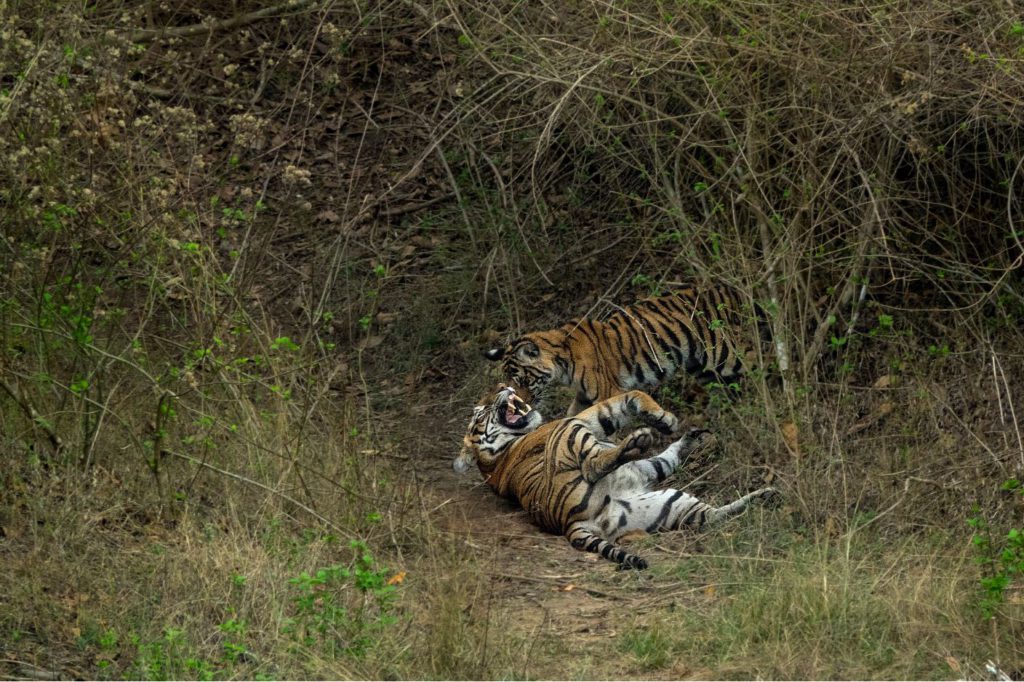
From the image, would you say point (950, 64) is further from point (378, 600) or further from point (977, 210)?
point (378, 600)

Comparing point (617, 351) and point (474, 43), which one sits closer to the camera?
point (474, 43)

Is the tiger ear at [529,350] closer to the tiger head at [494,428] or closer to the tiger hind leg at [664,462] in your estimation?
the tiger head at [494,428]

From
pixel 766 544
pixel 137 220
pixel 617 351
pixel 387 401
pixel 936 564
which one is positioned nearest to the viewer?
pixel 936 564

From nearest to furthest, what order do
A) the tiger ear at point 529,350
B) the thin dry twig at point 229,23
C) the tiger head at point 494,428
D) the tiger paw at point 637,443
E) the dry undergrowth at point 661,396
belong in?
the dry undergrowth at point 661,396
the tiger paw at point 637,443
the tiger head at point 494,428
the tiger ear at point 529,350
the thin dry twig at point 229,23

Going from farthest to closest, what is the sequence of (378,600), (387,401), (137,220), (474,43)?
(387,401), (474,43), (137,220), (378,600)

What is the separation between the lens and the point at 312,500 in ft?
20.2

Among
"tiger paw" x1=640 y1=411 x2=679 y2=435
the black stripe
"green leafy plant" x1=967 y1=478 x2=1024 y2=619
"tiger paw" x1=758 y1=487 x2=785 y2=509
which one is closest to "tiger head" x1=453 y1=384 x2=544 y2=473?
"tiger paw" x1=640 y1=411 x2=679 y2=435

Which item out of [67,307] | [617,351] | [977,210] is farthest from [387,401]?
[977,210]

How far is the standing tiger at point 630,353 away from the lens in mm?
8055

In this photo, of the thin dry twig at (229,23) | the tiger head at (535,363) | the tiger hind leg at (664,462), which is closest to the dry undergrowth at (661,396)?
the tiger hind leg at (664,462)

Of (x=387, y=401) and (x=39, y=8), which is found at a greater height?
(x=39, y=8)

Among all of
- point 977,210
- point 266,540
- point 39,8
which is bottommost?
point 266,540

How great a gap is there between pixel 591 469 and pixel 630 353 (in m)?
1.33

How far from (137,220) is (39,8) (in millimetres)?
1158
